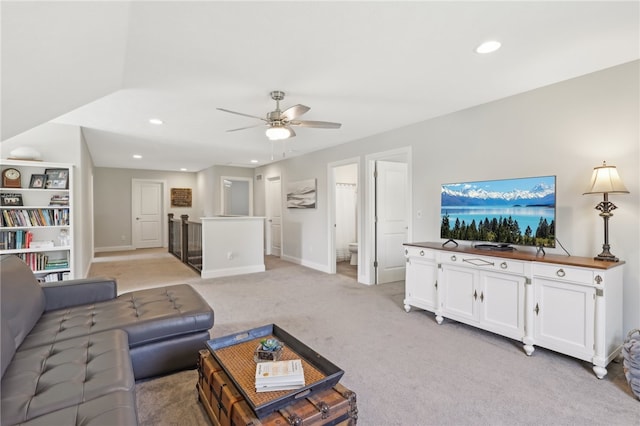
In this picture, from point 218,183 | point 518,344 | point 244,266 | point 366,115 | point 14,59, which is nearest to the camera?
point 14,59

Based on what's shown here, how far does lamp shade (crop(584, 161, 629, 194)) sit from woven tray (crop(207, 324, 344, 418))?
2428 millimetres

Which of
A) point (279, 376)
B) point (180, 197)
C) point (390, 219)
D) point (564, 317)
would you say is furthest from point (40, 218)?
A: point (180, 197)

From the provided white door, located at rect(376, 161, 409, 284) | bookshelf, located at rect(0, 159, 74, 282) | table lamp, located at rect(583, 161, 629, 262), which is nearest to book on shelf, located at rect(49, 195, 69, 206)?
bookshelf, located at rect(0, 159, 74, 282)

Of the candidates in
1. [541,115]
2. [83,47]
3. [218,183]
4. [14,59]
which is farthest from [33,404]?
[218,183]

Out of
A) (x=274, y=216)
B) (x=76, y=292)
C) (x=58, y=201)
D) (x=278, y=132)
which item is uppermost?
(x=278, y=132)

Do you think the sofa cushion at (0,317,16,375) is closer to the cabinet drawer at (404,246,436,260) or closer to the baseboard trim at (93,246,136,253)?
the cabinet drawer at (404,246,436,260)

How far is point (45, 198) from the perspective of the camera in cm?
392

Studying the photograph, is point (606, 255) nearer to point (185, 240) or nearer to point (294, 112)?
point (294, 112)

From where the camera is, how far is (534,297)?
2.62 metres

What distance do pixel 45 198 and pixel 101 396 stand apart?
3.73 metres

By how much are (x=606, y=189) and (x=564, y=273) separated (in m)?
0.71

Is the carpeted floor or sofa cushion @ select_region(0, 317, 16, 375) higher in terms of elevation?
sofa cushion @ select_region(0, 317, 16, 375)

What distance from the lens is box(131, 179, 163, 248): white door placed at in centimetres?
910

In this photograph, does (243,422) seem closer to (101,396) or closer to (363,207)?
(101,396)
